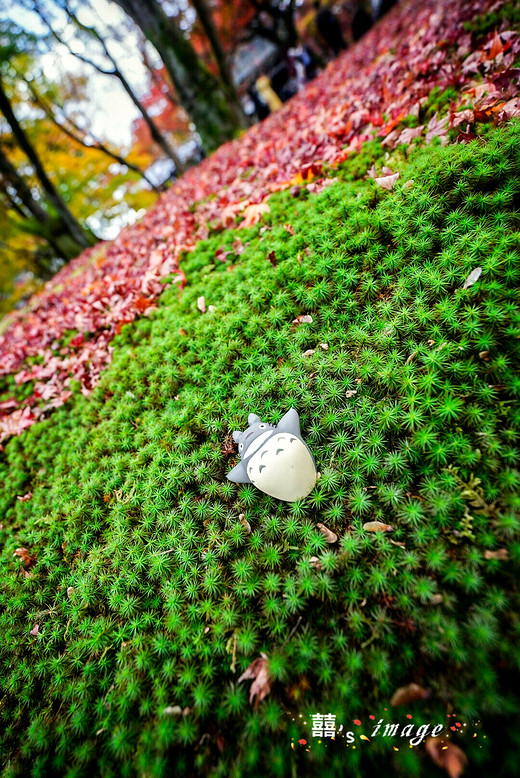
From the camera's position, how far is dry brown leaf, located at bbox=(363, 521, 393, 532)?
2158 millimetres

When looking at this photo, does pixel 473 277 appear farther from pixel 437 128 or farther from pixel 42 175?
pixel 42 175

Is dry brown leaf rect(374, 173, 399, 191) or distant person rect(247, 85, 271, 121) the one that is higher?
distant person rect(247, 85, 271, 121)

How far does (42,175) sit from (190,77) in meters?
6.76

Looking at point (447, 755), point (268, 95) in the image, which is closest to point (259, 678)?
point (447, 755)

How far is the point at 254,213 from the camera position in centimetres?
451

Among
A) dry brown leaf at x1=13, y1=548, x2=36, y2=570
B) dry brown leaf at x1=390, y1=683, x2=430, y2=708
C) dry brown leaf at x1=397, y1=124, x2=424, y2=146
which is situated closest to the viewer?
dry brown leaf at x1=390, y1=683, x2=430, y2=708

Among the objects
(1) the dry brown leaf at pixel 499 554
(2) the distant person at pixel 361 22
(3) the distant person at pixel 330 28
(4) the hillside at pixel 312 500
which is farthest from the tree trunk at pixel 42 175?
(1) the dry brown leaf at pixel 499 554

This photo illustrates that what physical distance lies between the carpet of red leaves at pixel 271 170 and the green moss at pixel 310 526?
1025mm

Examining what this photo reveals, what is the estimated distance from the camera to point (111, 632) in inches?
96.7

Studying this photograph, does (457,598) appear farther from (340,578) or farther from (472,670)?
(340,578)

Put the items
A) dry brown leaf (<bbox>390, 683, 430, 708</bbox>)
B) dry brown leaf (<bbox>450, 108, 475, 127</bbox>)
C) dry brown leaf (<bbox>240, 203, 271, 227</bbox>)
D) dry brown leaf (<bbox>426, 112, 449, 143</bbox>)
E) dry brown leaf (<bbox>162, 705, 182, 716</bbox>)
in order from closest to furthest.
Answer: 1. dry brown leaf (<bbox>390, 683, 430, 708</bbox>)
2. dry brown leaf (<bbox>162, 705, 182, 716</bbox>)
3. dry brown leaf (<bbox>450, 108, 475, 127</bbox>)
4. dry brown leaf (<bbox>426, 112, 449, 143</bbox>)
5. dry brown leaf (<bbox>240, 203, 271, 227</bbox>)

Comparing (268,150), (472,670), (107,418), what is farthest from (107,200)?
(472,670)

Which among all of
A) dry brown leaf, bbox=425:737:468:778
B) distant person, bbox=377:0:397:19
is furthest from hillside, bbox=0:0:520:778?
distant person, bbox=377:0:397:19

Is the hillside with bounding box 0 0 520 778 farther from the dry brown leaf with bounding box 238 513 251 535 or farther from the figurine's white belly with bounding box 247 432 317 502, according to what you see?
the figurine's white belly with bounding box 247 432 317 502
